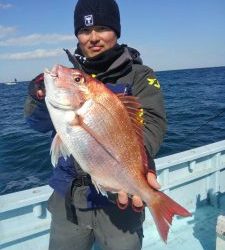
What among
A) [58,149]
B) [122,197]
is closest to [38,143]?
[58,149]

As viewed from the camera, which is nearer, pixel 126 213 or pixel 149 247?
pixel 126 213

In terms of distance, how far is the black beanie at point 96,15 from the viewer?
2754 mm

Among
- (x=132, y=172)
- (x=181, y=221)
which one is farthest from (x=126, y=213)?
(x=181, y=221)

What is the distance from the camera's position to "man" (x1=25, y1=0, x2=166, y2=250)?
8.50 ft

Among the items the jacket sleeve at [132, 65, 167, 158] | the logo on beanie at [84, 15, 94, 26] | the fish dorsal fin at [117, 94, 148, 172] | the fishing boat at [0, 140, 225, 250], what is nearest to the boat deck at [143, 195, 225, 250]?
the fishing boat at [0, 140, 225, 250]

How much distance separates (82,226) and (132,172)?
0.79 m

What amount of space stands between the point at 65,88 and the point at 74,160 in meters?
0.66

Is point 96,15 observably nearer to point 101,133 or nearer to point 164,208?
point 101,133

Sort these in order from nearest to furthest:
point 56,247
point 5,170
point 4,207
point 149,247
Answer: point 56,247 < point 4,207 < point 149,247 < point 5,170

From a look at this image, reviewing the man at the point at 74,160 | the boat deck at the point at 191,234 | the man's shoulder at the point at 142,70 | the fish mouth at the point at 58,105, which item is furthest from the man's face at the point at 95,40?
the boat deck at the point at 191,234

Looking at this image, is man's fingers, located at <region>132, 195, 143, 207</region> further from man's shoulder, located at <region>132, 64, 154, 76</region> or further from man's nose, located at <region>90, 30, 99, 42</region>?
man's nose, located at <region>90, 30, 99, 42</region>

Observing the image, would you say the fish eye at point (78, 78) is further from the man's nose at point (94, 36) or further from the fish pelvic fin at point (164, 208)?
the fish pelvic fin at point (164, 208)

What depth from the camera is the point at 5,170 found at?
427 inches

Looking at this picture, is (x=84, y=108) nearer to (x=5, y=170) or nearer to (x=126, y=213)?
(x=126, y=213)
